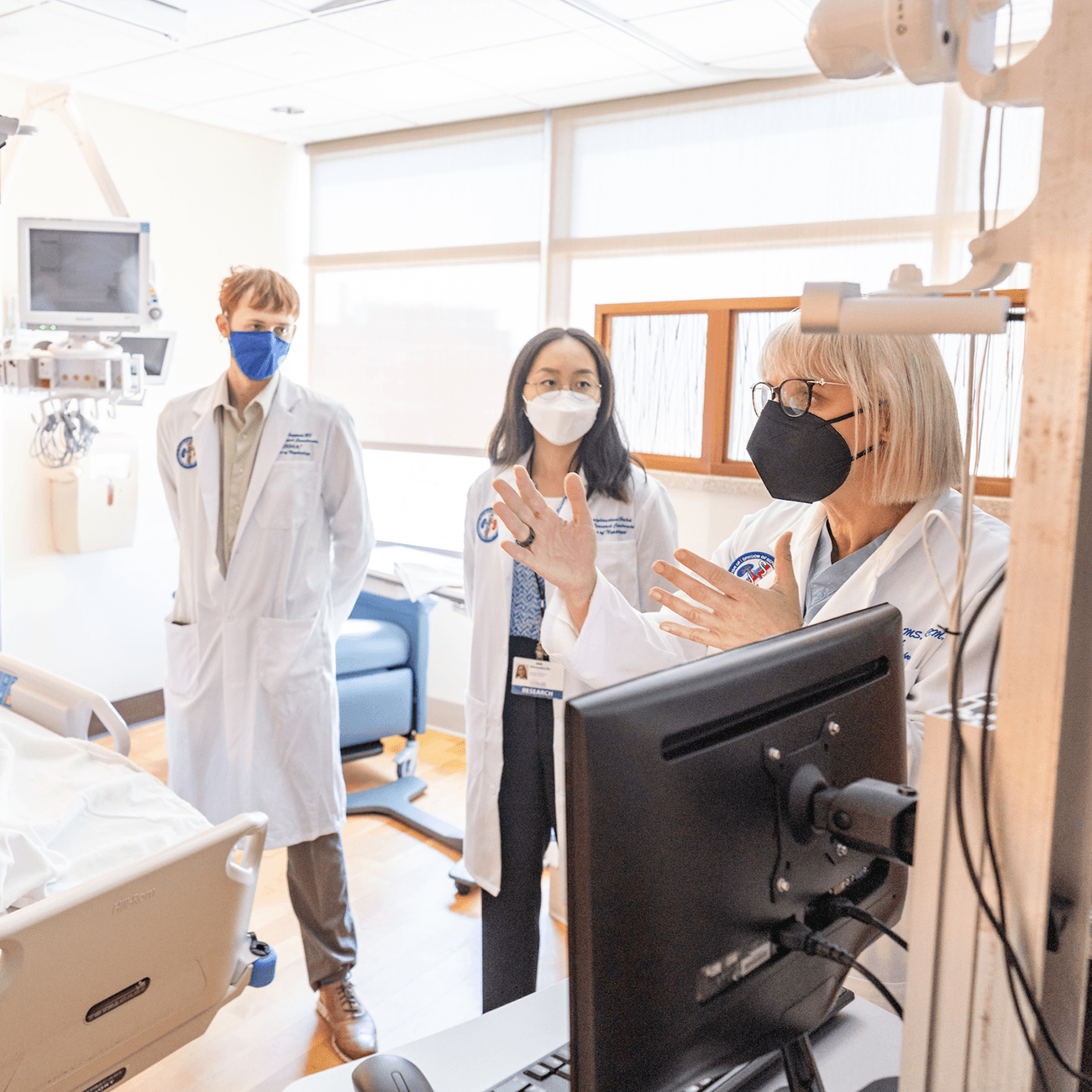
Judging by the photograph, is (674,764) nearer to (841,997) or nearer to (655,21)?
(841,997)

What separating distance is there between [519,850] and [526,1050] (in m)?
1.07

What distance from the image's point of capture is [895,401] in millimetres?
1184

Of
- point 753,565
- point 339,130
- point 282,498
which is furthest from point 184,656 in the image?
point 339,130

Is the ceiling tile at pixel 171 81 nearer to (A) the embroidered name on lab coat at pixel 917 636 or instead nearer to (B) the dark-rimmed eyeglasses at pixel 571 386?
(B) the dark-rimmed eyeglasses at pixel 571 386

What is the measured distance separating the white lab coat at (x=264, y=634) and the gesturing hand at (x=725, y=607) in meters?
1.38

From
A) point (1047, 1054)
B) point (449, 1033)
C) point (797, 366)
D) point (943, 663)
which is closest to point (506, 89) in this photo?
point (797, 366)

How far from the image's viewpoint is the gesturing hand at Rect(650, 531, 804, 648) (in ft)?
3.60

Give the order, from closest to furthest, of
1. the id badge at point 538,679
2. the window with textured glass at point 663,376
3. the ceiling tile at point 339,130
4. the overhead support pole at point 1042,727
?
the overhead support pole at point 1042,727, the id badge at point 538,679, the window with textured glass at point 663,376, the ceiling tile at point 339,130

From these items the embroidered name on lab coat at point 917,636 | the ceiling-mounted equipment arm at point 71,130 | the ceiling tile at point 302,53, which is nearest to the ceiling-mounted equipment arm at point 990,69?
the embroidered name on lab coat at point 917,636

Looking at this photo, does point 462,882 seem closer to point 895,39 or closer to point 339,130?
point 895,39

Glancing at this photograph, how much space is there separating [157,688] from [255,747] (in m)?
2.03

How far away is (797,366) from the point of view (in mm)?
1231

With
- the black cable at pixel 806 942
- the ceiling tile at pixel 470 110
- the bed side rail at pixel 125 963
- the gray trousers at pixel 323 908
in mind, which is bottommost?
the gray trousers at pixel 323 908

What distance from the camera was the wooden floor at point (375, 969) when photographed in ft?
6.73
